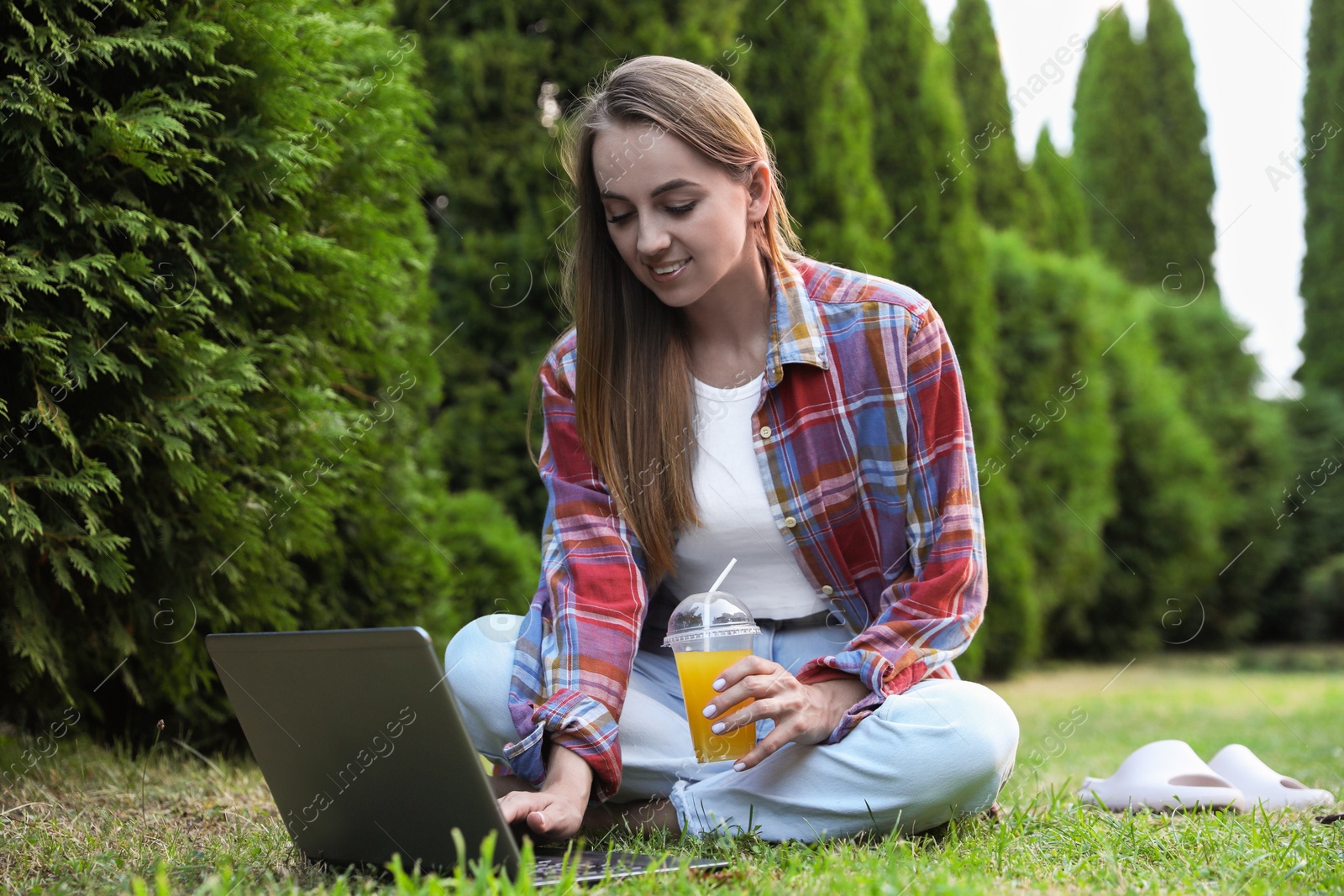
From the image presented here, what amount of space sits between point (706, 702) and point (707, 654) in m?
0.08

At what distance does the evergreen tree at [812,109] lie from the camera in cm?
595

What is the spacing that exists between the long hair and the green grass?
2.16 ft

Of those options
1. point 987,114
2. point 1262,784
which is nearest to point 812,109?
point 1262,784

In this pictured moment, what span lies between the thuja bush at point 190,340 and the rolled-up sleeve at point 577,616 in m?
0.89

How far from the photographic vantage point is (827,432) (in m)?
2.36

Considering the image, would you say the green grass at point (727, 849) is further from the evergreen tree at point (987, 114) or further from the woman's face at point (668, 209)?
the evergreen tree at point (987, 114)

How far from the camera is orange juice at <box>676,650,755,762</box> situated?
2.03 metres

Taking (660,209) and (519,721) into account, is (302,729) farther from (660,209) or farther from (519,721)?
(660,209)

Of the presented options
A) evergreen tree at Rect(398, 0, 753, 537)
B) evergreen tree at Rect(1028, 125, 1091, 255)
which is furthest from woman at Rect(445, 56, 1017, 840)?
evergreen tree at Rect(1028, 125, 1091, 255)

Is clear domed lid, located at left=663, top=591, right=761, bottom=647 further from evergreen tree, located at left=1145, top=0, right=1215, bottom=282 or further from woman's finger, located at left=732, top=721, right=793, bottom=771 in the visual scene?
evergreen tree, located at left=1145, top=0, right=1215, bottom=282

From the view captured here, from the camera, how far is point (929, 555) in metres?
2.21

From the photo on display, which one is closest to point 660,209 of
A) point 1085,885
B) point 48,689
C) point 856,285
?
point 856,285

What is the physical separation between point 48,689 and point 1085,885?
267 cm

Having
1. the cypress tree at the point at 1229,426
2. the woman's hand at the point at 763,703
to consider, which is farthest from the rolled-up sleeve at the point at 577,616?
the cypress tree at the point at 1229,426
